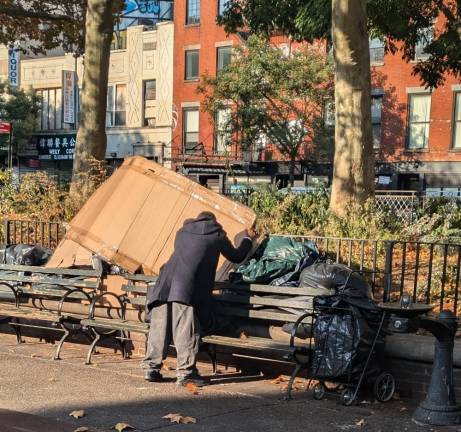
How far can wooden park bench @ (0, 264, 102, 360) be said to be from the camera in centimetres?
812

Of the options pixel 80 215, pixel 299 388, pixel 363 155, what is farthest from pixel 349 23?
pixel 299 388

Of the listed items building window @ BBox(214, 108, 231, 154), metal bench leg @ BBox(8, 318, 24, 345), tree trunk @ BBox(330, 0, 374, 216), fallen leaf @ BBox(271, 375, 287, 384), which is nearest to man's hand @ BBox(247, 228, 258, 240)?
fallen leaf @ BBox(271, 375, 287, 384)

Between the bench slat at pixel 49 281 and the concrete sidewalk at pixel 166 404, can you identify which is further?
the bench slat at pixel 49 281

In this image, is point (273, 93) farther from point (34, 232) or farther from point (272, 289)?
point (272, 289)

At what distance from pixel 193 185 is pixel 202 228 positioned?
155 centimetres

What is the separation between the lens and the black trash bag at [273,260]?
23.7 feet

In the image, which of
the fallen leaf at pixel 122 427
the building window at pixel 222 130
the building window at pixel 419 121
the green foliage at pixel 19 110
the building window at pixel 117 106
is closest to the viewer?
the fallen leaf at pixel 122 427

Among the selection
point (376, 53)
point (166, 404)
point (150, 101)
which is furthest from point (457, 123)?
point (166, 404)

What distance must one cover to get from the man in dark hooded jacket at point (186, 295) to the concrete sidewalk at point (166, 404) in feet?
0.83

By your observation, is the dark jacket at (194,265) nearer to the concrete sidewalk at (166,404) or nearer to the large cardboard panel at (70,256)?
the concrete sidewalk at (166,404)

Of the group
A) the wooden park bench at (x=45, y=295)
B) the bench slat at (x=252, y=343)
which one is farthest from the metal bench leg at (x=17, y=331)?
the bench slat at (x=252, y=343)

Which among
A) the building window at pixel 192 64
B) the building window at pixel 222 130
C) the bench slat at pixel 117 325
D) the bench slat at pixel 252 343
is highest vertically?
the building window at pixel 192 64

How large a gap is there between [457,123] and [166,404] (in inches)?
1014

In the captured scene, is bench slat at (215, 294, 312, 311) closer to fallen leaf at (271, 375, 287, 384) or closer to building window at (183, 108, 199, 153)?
fallen leaf at (271, 375, 287, 384)
